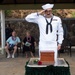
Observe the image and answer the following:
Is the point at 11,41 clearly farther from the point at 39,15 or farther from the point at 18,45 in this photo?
the point at 39,15

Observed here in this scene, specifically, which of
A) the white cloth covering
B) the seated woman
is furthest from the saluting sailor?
the seated woman

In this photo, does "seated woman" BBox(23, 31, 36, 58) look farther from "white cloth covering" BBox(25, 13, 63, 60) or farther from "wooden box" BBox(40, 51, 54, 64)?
"wooden box" BBox(40, 51, 54, 64)

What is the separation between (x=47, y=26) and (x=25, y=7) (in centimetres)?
882

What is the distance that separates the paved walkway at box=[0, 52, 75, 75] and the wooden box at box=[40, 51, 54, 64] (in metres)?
3.62

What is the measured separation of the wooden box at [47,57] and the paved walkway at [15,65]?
3617mm

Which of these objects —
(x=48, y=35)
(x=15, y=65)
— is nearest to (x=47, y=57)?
(x=48, y=35)

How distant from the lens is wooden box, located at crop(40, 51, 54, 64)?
19.7 ft

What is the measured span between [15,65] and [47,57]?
5465mm

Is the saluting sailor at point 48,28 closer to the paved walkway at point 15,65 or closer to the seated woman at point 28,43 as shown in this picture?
the paved walkway at point 15,65

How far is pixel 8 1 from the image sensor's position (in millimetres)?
15094

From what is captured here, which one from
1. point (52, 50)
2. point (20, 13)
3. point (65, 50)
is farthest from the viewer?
point (20, 13)

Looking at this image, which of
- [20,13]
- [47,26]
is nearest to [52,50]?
[47,26]

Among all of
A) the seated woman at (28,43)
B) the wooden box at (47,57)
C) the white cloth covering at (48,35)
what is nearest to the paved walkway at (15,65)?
the seated woman at (28,43)

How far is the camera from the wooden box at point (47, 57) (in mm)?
6020
